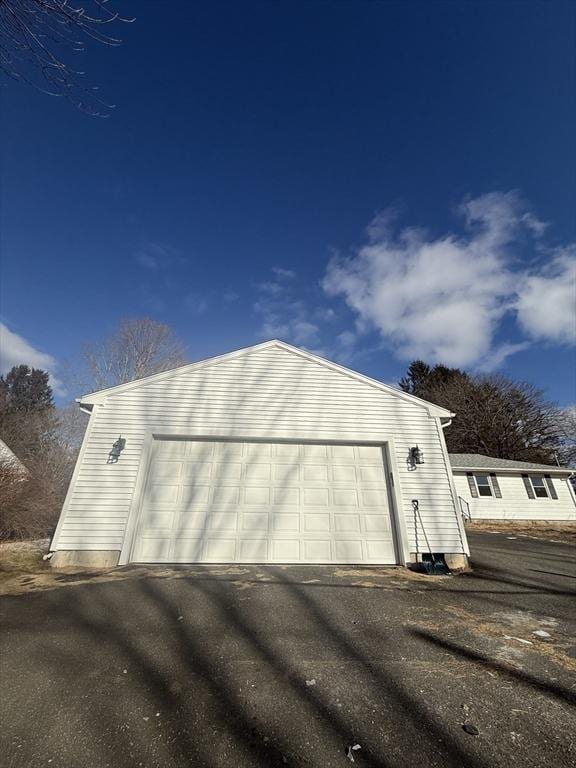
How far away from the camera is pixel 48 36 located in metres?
2.62

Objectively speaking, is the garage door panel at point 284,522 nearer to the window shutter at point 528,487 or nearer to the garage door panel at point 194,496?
the garage door panel at point 194,496

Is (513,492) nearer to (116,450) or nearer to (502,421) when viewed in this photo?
(502,421)

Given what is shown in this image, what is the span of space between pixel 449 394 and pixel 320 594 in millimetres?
30092

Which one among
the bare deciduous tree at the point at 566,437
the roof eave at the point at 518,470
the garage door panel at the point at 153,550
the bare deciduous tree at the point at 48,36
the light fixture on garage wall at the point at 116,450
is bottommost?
the garage door panel at the point at 153,550

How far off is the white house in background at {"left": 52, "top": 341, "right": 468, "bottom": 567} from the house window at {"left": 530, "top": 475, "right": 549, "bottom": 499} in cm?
1333

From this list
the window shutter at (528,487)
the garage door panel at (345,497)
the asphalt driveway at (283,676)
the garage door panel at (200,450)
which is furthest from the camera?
the window shutter at (528,487)

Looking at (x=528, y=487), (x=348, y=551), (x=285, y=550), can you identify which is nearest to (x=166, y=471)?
(x=285, y=550)

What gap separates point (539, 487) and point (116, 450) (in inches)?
772

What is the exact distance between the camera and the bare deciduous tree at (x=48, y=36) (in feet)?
8.16

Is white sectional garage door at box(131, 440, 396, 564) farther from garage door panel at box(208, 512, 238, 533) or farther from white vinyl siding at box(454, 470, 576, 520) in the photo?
white vinyl siding at box(454, 470, 576, 520)

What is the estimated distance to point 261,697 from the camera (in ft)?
7.70

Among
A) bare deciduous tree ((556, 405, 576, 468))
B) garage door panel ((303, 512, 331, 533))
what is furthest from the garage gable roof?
bare deciduous tree ((556, 405, 576, 468))

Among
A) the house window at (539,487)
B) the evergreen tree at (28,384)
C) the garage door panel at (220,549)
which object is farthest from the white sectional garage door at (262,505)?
the evergreen tree at (28,384)

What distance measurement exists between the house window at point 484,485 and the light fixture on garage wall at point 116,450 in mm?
16761
